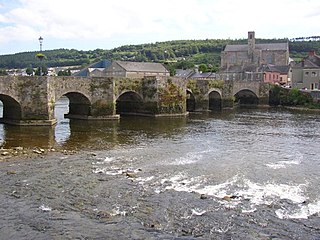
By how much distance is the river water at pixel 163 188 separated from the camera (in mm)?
11031

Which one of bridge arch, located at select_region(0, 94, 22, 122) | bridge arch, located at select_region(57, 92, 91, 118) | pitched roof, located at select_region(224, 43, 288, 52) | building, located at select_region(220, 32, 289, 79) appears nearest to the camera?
bridge arch, located at select_region(0, 94, 22, 122)

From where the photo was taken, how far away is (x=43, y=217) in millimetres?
A: 11711

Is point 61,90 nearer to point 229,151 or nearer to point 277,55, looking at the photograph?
point 229,151

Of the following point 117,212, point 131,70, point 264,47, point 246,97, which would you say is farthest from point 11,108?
point 264,47

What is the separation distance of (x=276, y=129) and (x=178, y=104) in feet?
Answer: 39.9

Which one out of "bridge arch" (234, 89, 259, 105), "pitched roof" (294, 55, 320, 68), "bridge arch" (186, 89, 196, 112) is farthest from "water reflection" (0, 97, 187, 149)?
"pitched roof" (294, 55, 320, 68)

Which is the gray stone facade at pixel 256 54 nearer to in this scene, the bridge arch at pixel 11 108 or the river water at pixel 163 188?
the bridge arch at pixel 11 108

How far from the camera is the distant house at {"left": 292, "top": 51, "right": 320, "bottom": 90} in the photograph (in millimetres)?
63688

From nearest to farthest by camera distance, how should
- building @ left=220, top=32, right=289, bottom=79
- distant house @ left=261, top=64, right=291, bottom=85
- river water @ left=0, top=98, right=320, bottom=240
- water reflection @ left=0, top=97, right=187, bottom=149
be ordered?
1. river water @ left=0, top=98, right=320, bottom=240
2. water reflection @ left=0, top=97, right=187, bottom=149
3. distant house @ left=261, top=64, right=291, bottom=85
4. building @ left=220, top=32, right=289, bottom=79

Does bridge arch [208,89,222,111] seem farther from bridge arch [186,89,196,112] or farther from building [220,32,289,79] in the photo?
building [220,32,289,79]

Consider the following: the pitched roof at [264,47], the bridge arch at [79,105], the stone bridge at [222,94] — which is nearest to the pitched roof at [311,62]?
the stone bridge at [222,94]

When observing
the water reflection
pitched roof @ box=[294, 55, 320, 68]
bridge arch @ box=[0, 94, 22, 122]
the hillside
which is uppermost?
the hillside

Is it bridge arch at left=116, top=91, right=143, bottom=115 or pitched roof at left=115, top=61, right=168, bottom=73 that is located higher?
pitched roof at left=115, top=61, right=168, bottom=73

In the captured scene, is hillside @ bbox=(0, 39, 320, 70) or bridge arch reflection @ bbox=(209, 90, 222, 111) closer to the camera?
bridge arch reflection @ bbox=(209, 90, 222, 111)
